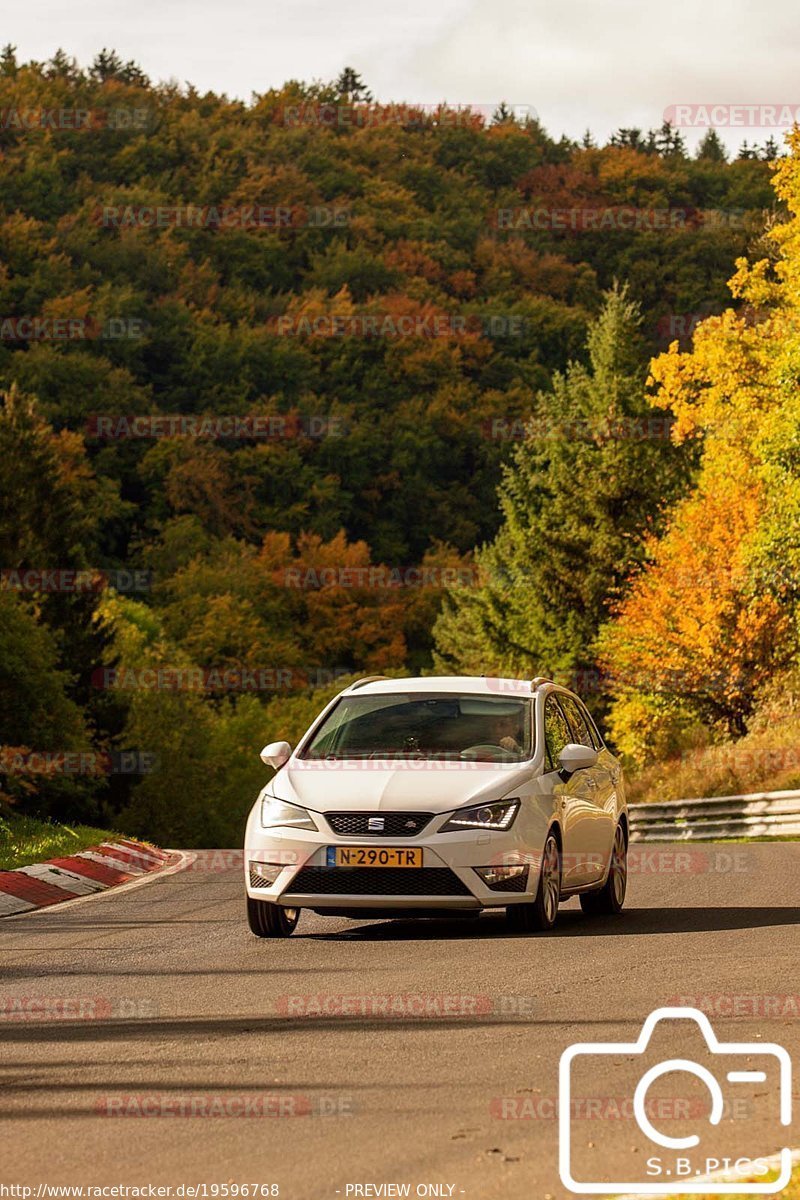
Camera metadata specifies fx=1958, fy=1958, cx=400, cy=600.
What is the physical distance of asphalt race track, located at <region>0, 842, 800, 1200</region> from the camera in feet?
20.6

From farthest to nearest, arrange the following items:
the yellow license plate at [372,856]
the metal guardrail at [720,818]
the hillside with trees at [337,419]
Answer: the hillside with trees at [337,419] < the metal guardrail at [720,818] < the yellow license plate at [372,856]

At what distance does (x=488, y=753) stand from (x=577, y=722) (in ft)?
6.49

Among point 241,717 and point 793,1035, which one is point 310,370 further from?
point 793,1035

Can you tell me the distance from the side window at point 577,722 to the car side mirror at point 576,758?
1218 millimetres

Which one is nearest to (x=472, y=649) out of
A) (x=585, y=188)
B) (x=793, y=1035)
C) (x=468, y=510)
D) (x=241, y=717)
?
(x=241, y=717)

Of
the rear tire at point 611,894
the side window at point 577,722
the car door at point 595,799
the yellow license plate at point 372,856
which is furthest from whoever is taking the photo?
the side window at point 577,722

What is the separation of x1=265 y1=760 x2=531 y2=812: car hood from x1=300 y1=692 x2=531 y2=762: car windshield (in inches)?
9.2

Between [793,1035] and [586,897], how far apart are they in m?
6.05

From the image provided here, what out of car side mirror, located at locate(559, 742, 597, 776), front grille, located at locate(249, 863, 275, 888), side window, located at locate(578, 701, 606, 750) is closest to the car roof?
car side mirror, located at locate(559, 742, 597, 776)

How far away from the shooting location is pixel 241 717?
310 ft

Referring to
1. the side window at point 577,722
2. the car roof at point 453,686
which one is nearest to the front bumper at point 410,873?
the car roof at point 453,686

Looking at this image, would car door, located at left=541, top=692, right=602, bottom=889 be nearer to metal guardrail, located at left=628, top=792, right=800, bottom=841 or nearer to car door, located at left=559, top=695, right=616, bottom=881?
car door, located at left=559, top=695, right=616, bottom=881

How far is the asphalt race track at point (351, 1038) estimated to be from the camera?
629 centimetres

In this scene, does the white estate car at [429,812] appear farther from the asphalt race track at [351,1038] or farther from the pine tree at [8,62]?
the pine tree at [8,62]
